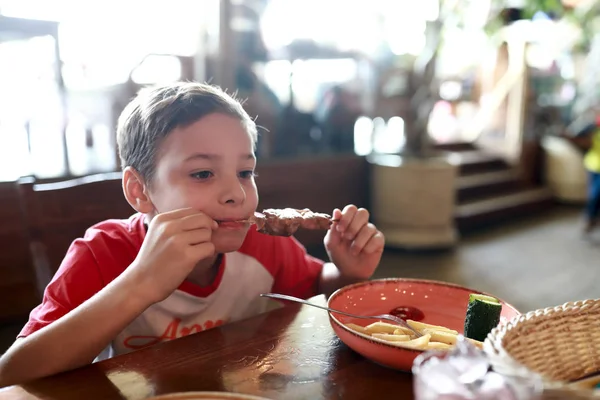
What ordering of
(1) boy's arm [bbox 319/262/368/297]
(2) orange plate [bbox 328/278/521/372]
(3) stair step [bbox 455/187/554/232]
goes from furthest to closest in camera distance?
(3) stair step [bbox 455/187/554/232], (1) boy's arm [bbox 319/262/368/297], (2) orange plate [bbox 328/278/521/372]

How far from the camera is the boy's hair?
3.70 ft

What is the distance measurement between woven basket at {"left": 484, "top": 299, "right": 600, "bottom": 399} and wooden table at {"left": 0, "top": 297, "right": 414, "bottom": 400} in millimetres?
187

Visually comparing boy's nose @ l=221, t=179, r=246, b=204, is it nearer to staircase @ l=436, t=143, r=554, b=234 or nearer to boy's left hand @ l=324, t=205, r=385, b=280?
boy's left hand @ l=324, t=205, r=385, b=280

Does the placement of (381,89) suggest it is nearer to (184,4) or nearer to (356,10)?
(356,10)

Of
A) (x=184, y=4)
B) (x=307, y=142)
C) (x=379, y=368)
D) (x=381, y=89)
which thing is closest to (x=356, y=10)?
(x=381, y=89)

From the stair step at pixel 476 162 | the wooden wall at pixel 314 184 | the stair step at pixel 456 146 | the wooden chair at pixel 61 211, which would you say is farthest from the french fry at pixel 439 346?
the stair step at pixel 456 146

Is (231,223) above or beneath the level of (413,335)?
above

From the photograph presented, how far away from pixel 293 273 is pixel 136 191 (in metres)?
0.48

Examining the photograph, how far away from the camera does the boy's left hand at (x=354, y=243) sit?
48.3 inches

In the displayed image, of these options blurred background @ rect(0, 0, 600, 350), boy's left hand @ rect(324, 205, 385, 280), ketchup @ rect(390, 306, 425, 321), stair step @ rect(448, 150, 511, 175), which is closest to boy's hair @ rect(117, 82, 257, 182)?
boy's left hand @ rect(324, 205, 385, 280)

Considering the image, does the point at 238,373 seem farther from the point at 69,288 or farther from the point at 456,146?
the point at 456,146

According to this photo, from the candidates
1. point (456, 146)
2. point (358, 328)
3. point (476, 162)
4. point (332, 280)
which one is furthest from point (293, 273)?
point (456, 146)

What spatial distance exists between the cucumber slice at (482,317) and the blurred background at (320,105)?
5.82 feet

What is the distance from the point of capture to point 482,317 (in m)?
0.88
